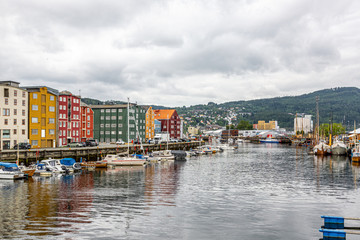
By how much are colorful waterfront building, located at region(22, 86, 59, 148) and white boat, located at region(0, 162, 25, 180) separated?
37.4 m

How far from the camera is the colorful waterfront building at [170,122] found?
18550cm

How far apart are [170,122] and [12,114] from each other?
108m

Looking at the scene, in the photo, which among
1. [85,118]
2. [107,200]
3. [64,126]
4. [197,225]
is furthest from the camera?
[85,118]

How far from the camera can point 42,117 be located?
9456 centimetres

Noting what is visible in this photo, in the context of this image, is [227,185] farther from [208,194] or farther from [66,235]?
[66,235]

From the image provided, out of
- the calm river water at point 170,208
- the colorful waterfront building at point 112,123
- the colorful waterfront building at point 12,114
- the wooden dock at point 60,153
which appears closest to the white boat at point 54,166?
the calm river water at point 170,208

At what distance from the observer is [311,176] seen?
63.0 metres

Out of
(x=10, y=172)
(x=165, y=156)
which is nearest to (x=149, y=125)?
(x=165, y=156)

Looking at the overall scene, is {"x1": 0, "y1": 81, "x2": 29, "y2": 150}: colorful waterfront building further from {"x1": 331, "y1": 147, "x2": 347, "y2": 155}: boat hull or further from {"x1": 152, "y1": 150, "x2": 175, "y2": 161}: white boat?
{"x1": 331, "y1": 147, "x2": 347, "y2": 155}: boat hull

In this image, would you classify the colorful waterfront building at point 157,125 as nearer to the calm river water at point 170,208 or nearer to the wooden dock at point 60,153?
the wooden dock at point 60,153

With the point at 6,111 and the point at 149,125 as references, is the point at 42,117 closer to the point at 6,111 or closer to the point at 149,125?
the point at 6,111

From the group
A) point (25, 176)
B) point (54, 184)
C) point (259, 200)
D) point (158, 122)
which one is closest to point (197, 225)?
point (259, 200)

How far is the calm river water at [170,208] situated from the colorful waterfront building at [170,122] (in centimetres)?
12945

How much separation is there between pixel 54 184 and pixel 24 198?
1171 centimetres
